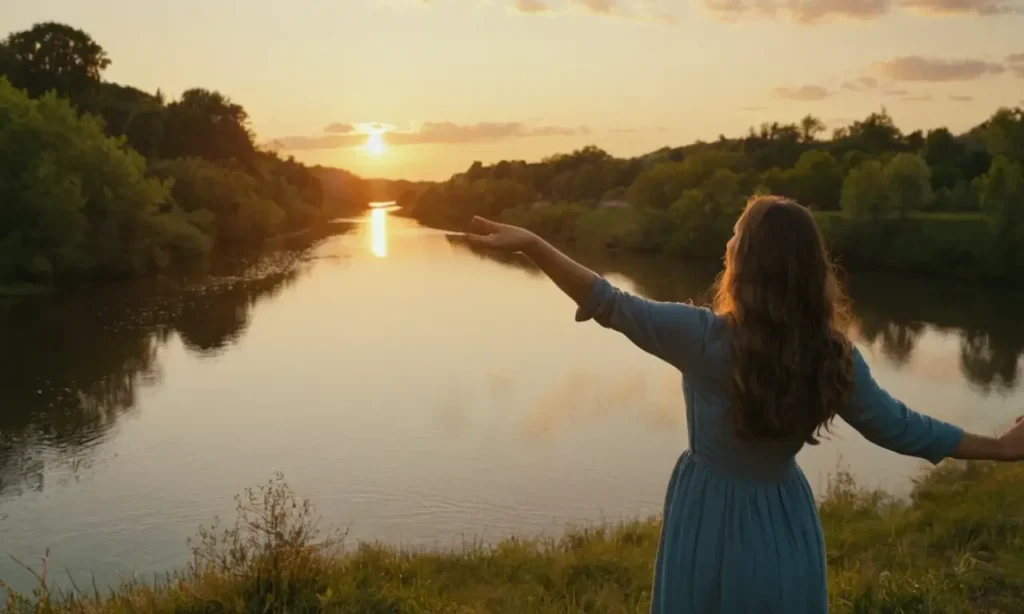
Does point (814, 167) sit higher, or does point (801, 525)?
point (814, 167)

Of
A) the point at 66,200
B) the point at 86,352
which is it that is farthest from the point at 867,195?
the point at 86,352

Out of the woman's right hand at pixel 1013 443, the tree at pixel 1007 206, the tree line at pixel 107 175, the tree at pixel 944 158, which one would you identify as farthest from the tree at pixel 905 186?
the woman's right hand at pixel 1013 443

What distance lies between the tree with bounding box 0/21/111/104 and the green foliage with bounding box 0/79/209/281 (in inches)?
697

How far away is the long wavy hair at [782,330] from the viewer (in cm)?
163

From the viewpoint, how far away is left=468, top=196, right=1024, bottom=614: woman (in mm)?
1634

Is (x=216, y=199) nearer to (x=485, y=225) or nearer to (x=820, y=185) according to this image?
(x=820, y=185)

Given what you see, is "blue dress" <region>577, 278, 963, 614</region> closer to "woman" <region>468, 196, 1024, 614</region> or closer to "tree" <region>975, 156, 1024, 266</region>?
"woman" <region>468, 196, 1024, 614</region>

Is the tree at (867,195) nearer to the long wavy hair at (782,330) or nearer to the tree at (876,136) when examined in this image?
the tree at (876,136)

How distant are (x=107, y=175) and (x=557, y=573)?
23.9m

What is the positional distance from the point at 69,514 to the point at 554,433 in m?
5.14

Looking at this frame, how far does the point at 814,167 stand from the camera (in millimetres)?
44656

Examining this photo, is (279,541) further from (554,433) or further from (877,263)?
(877,263)

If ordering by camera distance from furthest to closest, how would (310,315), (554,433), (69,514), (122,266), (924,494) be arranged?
(122,266) < (310,315) < (554,433) < (69,514) < (924,494)

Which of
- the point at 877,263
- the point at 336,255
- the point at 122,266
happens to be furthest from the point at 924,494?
the point at 336,255
